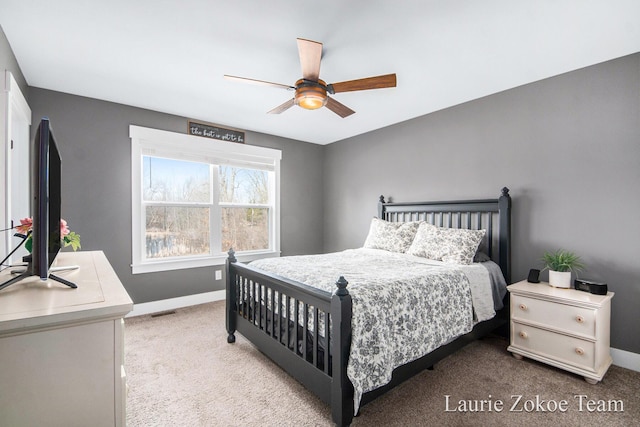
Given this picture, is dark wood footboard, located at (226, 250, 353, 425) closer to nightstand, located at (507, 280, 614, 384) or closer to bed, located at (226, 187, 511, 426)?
bed, located at (226, 187, 511, 426)

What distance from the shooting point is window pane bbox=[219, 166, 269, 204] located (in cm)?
423

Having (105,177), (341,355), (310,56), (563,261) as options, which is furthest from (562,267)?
(105,177)

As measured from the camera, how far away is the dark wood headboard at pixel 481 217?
2.89 meters

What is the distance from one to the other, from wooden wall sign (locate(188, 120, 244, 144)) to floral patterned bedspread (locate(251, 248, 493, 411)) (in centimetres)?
218

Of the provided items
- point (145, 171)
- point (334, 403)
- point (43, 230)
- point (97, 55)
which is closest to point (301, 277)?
point (334, 403)

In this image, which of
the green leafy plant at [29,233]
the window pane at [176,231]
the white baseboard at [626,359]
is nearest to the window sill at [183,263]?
the window pane at [176,231]

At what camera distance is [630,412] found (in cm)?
183

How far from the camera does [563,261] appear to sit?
2424 millimetres

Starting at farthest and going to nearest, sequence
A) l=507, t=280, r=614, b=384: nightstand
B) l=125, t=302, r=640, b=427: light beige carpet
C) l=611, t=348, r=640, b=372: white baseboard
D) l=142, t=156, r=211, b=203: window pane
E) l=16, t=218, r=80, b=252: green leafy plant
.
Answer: l=142, t=156, r=211, b=203: window pane < l=611, t=348, r=640, b=372: white baseboard < l=507, t=280, r=614, b=384: nightstand < l=125, t=302, r=640, b=427: light beige carpet < l=16, t=218, r=80, b=252: green leafy plant

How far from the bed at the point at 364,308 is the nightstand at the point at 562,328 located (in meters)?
0.26

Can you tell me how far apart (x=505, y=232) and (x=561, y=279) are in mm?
612

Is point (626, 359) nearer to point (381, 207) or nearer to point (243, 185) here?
point (381, 207)

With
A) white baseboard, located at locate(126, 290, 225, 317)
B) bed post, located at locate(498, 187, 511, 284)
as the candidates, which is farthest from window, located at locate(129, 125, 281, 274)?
bed post, located at locate(498, 187, 511, 284)

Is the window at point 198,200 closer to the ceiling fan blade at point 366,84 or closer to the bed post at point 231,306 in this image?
the bed post at point 231,306
